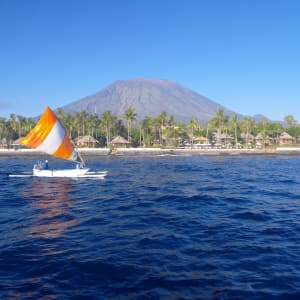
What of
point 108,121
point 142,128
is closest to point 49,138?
point 108,121

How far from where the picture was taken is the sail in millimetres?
32281

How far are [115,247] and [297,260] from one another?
7119 mm

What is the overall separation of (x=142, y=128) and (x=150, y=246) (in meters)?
108

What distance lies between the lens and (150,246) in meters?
13.3

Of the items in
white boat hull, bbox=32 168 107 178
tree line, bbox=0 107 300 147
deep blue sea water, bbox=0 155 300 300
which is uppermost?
tree line, bbox=0 107 300 147

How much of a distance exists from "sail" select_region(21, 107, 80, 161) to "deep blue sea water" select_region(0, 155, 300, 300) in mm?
8050

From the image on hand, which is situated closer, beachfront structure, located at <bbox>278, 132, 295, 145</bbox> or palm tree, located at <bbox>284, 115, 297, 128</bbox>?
beachfront structure, located at <bbox>278, 132, 295, 145</bbox>

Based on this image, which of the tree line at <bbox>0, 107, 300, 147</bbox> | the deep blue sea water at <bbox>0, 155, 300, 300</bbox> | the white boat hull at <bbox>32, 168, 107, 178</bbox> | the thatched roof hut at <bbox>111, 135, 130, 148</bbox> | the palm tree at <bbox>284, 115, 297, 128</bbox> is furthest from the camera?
the palm tree at <bbox>284, 115, 297, 128</bbox>

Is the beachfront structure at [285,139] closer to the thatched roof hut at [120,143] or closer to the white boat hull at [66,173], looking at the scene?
the thatched roof hut at [120,143]

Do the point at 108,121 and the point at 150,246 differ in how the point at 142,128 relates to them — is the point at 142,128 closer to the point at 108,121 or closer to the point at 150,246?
the point at 108,121

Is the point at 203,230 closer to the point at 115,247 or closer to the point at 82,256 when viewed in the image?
the point at 115,247

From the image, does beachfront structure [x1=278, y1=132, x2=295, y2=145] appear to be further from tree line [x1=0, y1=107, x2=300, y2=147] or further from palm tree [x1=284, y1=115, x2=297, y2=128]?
palm tree [x1=284, y1=115, x2=297, y2=128]

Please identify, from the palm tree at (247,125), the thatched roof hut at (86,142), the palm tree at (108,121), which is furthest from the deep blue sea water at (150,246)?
the palm tree at (247,125)

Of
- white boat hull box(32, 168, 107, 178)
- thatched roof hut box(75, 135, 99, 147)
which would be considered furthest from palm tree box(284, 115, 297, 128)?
white boat hull box(32, 168, 107, 178)
